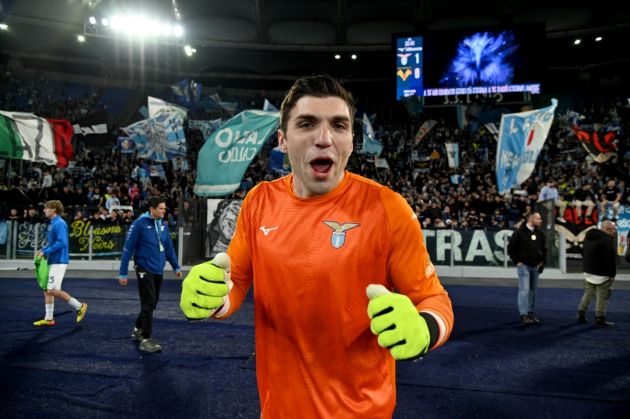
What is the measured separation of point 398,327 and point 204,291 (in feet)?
2.83

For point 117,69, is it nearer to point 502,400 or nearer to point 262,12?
point 262,12

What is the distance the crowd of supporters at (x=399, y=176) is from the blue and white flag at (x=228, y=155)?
12.6 ft

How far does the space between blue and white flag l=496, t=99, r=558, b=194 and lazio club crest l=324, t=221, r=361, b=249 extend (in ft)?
38.1

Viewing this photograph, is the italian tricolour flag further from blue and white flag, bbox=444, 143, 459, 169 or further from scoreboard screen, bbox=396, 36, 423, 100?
scoreboard screen, bbox=396, 36, 423, 100

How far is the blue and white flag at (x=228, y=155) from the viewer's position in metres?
12.4

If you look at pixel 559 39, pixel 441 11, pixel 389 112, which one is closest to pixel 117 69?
pixel 389 112

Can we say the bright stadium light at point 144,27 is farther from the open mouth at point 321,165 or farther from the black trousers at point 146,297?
the open mouth at point 321,165

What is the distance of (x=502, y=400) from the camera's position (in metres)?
4.93

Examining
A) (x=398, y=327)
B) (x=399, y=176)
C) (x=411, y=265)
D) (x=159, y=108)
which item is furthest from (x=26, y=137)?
(x=399, y=176)

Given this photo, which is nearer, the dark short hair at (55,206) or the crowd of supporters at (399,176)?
the dark short hair at (55,206)

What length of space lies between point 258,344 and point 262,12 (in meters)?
30.3

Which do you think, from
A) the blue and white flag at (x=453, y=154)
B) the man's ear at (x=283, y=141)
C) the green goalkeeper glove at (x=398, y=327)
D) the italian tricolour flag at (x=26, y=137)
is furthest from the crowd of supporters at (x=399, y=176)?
the green goalkeeper glove at (x=398, y=327)

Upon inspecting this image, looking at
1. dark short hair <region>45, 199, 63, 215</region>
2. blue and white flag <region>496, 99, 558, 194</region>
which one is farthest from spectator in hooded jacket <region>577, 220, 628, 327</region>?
dark short hair <region>45, 199, 63, 215</region>

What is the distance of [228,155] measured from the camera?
1254cm
